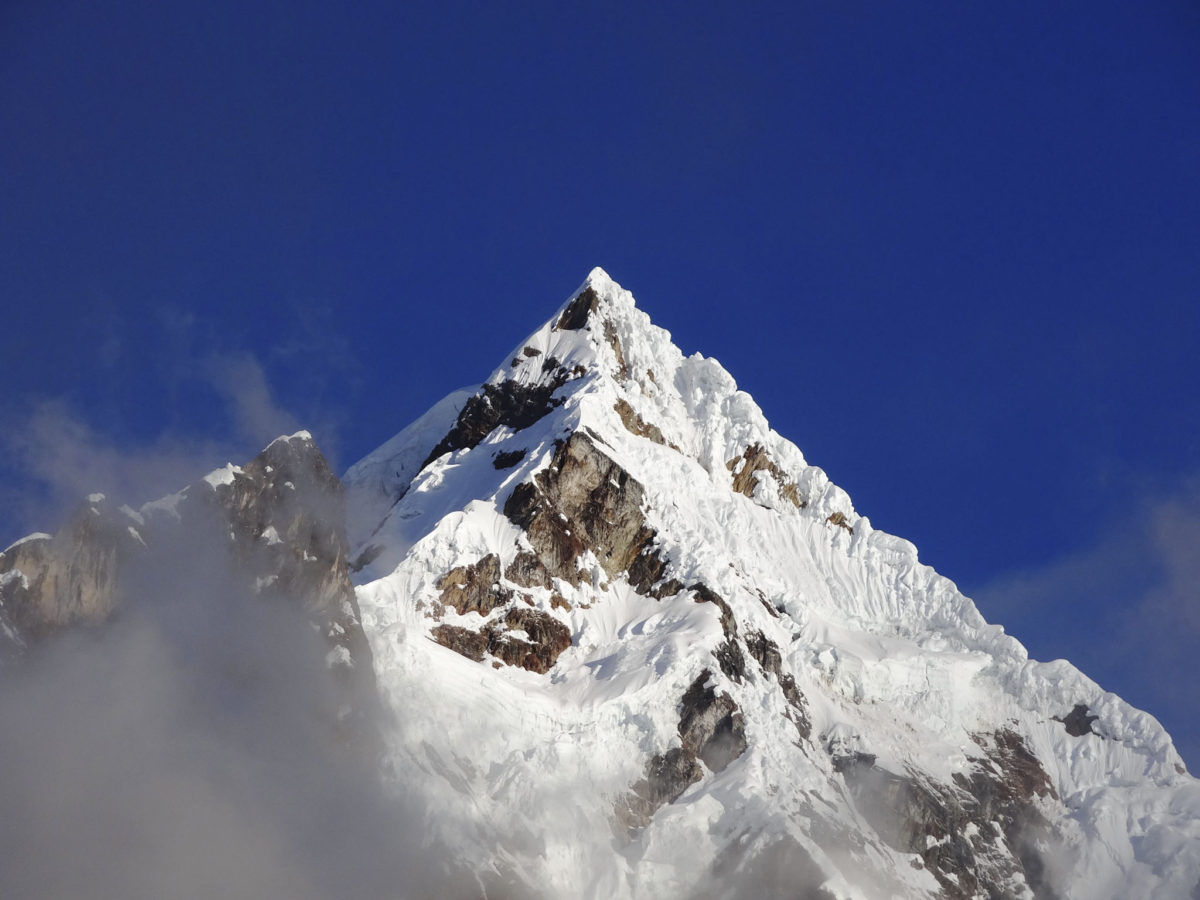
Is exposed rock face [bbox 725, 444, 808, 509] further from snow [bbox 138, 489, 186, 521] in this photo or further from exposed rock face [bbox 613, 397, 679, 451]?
snow [bbox 138, 489, 186, 521]

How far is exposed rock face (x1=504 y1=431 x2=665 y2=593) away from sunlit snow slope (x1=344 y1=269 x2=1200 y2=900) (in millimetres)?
312

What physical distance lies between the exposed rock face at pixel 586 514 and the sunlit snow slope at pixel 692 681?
31cm

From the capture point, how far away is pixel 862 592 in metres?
186

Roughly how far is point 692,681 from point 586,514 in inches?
1036

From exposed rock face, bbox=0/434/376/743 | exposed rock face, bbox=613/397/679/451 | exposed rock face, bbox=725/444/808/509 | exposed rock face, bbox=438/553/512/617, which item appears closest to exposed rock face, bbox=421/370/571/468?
exposed rock face, bbox=613/397/679/451

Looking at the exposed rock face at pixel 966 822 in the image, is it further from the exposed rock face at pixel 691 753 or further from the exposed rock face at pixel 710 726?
the exposed rock face at pixel 691 753

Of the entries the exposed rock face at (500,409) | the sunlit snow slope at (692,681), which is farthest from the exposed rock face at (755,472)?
the exposed rock face at (500,409)

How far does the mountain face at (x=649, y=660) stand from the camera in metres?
120

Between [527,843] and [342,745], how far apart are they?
17679 millimetres

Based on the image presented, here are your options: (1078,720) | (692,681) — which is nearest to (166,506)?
(692,681)

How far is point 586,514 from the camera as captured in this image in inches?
6078

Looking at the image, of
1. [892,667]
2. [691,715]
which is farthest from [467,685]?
[892,667]

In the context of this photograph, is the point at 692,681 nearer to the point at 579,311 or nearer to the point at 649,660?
the point at 649,660

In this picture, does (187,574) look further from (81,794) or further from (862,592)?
(862,592)
